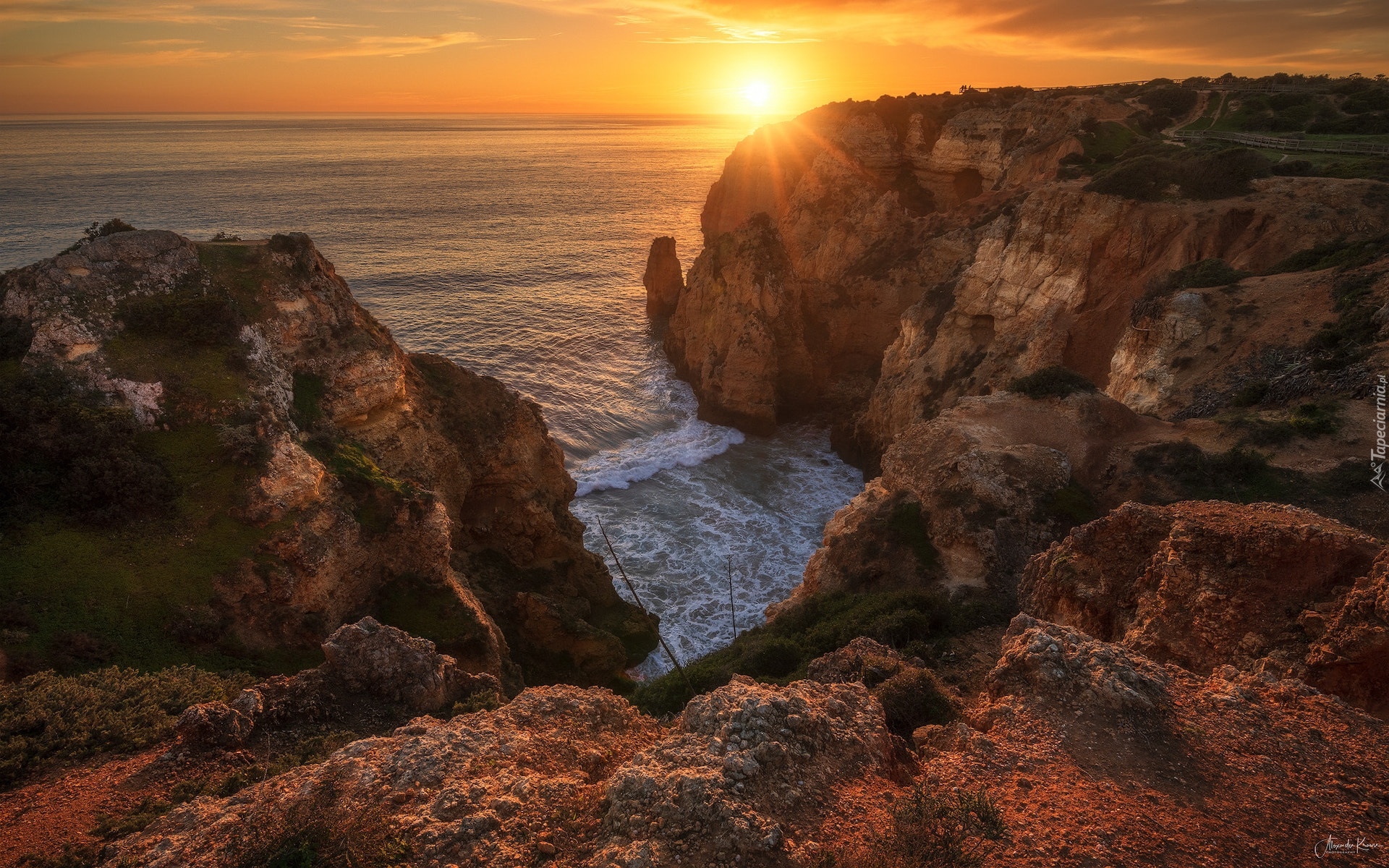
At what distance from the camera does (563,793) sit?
783cm

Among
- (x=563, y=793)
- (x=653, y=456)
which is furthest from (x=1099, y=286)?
(x=563, y=793)

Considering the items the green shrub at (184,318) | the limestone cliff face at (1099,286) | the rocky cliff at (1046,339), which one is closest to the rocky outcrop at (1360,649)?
the rocky cliff at (1046,339)

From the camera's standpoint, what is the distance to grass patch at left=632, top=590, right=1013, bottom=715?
15.2 m

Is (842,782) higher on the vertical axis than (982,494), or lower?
higher

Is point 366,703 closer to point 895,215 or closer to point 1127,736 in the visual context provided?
point 1127,736

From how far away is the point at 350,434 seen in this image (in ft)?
58.4

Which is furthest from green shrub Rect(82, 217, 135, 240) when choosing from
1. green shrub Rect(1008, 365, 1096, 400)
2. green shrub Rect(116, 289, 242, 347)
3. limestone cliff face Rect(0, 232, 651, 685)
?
green shrub Rect(1008, 365, 1096, 400)

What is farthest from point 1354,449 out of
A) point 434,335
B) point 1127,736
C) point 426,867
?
point 434,335

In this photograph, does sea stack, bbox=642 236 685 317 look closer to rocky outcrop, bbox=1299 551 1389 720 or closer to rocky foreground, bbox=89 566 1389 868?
rocky foreground, bbox=89 566 1389 868

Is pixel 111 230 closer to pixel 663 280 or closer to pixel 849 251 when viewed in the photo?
pixel 663 280
